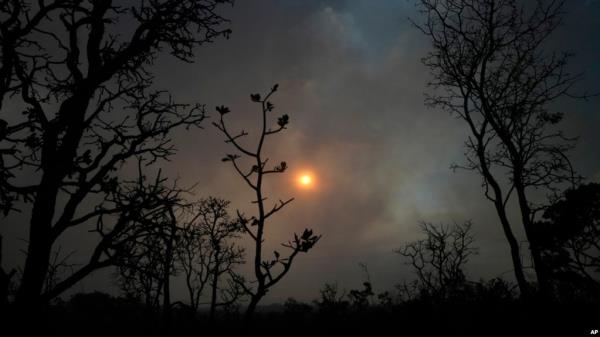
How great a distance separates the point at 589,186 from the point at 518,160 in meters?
16.8

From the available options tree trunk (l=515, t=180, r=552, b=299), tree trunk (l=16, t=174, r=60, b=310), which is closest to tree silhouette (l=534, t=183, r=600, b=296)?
tree trunk (l=515, t=180, r=552, b=299)

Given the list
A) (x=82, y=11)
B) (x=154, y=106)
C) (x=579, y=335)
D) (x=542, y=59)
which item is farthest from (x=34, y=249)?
(x=542, y=59)

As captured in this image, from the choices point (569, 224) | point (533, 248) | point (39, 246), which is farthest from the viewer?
point (569, 224)

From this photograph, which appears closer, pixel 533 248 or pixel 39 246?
pixel 39 246

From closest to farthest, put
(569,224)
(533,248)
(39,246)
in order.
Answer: (39,246) → (533,248) → (569,224)

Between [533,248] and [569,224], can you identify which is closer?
[533,248]

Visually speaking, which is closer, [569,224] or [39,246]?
[39,246]

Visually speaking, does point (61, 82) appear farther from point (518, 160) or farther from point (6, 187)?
point (518, 160)

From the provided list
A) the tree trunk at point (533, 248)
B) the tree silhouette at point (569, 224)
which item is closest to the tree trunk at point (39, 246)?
the tree trunk at point (533, 248)

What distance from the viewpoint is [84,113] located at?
504cm

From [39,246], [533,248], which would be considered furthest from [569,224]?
[39,246]

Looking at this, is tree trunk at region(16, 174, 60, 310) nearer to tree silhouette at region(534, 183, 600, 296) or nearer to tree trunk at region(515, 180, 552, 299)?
tree trunk at region(515, 180, 552, 299)

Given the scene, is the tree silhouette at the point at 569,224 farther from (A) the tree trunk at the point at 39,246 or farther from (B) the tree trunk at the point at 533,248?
(A) the tree trunk at the point at 39,246

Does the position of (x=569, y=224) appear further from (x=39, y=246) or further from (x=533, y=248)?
(x=39, y=246)
